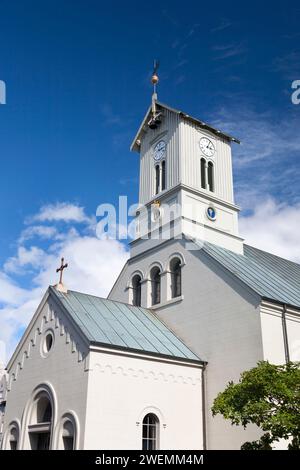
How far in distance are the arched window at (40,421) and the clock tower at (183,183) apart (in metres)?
11.1

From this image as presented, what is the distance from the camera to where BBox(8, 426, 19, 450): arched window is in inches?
932

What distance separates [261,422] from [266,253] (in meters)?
18.4

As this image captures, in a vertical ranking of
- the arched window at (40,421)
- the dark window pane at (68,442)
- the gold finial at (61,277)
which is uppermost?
the gold finial at (61,277)

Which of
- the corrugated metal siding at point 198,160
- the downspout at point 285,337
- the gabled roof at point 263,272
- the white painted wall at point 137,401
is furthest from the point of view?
the corrugated metal siding at point 198,160

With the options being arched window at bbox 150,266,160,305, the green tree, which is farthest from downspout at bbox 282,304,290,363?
arched window at bbox 150,266,160,305

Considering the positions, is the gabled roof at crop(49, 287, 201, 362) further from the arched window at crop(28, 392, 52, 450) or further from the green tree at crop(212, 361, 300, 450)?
the green tree at crop(212, 361, 300, 450)

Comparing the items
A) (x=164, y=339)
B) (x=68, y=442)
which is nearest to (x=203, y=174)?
(x=164, y=339)

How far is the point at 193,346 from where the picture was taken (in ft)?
82.2

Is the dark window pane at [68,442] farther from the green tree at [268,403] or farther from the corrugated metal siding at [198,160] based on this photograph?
the corrugated metal siding at [198,160]

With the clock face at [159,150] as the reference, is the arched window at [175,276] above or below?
below

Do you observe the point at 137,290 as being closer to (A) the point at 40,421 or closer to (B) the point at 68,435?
(A) the point at 40,421

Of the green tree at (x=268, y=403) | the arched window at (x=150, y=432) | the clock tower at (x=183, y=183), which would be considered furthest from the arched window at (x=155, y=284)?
the green tree at (x=268, y=403)

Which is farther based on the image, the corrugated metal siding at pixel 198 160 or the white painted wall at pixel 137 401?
the corrugated metal siding at pixel 198 160

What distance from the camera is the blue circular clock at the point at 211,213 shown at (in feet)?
99.3
